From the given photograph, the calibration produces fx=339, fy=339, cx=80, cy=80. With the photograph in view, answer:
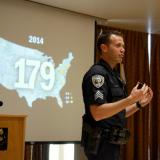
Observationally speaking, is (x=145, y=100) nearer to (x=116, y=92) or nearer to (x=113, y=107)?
(x=116, y=92)

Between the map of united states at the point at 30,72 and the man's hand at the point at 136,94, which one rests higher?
the map of united states at the point at 30,72

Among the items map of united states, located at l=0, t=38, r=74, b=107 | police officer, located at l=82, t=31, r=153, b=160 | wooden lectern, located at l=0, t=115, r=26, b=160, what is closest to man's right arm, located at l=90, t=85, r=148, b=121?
police officer, located at l=82, t=31, r=153, b=160

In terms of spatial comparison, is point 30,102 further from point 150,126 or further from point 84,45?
point 150,126

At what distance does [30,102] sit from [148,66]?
2.03 meters

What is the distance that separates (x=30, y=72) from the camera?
3.90m

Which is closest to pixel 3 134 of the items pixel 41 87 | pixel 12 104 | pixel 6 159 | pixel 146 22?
pixel 6 159

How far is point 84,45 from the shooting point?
4.44 meters

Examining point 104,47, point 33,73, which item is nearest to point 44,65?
point 33,73

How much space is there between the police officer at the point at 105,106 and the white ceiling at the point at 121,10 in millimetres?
2142

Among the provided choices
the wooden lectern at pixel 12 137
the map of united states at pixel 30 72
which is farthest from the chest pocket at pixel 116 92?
the map of united states at pixel 30 72

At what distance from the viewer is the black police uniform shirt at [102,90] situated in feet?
5.83

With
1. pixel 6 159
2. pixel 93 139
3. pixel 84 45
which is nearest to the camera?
pixel 93 139

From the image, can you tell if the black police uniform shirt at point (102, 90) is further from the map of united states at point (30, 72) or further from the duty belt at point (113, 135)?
the map of united states at point (30, 72)

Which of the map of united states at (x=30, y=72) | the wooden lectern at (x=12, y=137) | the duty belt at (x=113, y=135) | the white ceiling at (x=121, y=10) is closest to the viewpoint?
the duty belt at (x=113, y=135)
